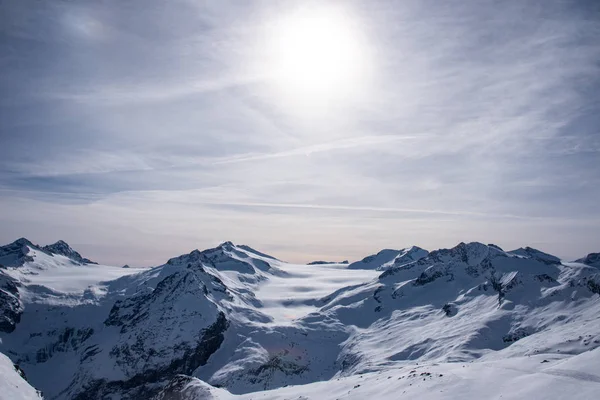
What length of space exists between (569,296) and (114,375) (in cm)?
19043

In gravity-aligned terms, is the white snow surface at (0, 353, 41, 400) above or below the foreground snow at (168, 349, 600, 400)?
below

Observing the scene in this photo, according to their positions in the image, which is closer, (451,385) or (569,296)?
(451,385)

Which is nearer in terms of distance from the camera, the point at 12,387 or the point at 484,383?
the point at 484,383

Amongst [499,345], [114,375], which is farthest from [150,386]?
[499,345]

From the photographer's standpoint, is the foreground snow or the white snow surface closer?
the foreground snow

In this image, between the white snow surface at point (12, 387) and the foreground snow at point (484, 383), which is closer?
the foreground snow at point (484, 383)

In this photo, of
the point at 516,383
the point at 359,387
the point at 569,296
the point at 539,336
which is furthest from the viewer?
the point at 569,296

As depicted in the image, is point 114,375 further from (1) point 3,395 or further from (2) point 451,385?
(2) point 451,385

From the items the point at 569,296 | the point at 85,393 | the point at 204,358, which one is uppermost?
the point at 569,296

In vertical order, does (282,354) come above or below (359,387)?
below

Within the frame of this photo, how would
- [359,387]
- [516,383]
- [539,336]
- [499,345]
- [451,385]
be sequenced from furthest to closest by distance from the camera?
[499,345] < [539,336] < [359,387] < [451,385] < [516,383]

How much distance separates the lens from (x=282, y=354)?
180750mm

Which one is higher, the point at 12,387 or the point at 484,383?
the point at 484,383

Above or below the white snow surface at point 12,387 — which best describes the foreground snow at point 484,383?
above
